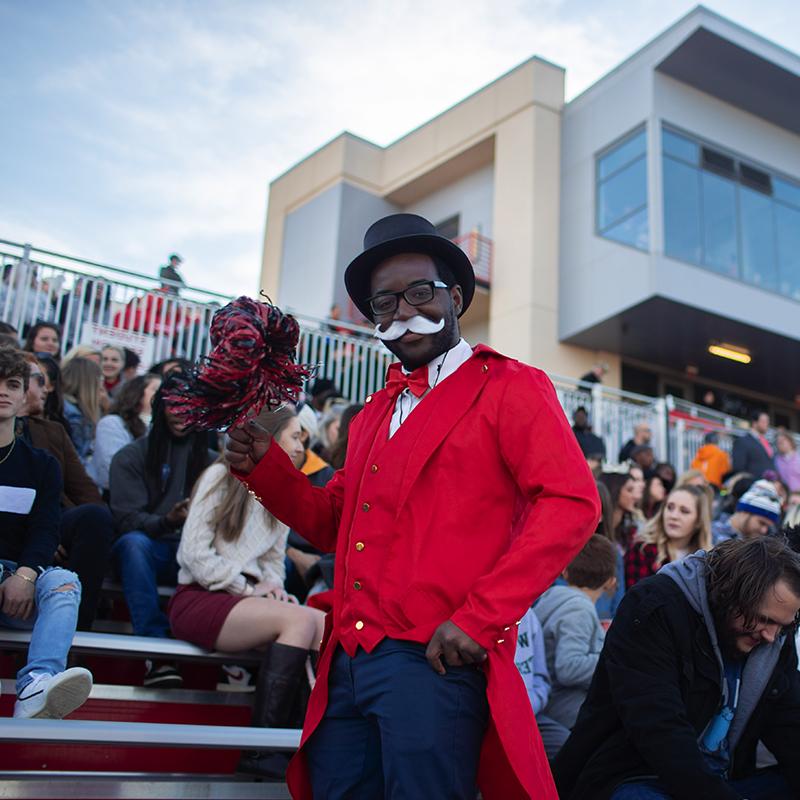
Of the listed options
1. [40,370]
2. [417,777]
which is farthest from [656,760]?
[40,370]

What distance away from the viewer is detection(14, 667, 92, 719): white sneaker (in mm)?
2994

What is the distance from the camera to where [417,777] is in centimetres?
190

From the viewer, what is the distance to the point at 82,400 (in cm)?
599

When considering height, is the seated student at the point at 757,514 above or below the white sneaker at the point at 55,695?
above

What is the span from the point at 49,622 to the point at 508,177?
15.5 metres

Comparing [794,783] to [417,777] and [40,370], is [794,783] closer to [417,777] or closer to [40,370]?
[417,777]

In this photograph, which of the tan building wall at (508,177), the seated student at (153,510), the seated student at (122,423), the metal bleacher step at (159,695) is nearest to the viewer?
the metal bleacher step at (159,695)

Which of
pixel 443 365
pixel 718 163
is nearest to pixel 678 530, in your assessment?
pixel 443 365

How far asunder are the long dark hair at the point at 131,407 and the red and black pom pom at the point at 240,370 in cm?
378

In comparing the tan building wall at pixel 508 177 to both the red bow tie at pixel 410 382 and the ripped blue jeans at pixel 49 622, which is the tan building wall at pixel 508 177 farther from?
the red bow tie at pixel 410 382

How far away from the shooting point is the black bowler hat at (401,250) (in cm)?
236

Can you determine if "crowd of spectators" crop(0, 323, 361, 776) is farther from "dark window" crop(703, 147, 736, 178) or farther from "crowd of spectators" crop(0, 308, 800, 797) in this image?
"dark window" crop(703, 147, 736, 178)

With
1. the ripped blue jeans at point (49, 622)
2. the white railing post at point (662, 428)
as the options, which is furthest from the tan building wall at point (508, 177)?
the ripped blue jeans at point (49, 622)

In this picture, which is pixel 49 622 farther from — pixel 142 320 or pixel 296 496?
pixel 142 320
